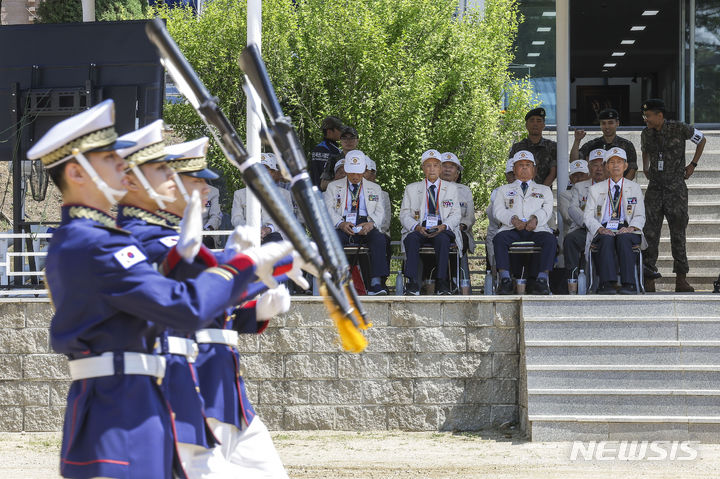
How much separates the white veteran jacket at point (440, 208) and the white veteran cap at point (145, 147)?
6.53 meters

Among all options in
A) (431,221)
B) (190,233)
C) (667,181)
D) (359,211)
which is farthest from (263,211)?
(190,233)

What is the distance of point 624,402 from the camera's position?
8.55 meters

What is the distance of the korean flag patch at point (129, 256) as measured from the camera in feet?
10.7

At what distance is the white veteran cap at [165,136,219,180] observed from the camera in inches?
170

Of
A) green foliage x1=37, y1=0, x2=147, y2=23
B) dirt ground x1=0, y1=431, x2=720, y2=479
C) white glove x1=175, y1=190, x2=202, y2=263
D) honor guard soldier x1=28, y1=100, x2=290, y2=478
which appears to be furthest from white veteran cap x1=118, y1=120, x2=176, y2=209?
green foliage x1=37, y1=0, x2=147, y2=23

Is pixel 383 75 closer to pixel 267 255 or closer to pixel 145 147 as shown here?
pixel 145 147

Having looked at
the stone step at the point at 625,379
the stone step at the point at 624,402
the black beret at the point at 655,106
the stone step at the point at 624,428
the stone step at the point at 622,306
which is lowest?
the stone step at the point at 624,428

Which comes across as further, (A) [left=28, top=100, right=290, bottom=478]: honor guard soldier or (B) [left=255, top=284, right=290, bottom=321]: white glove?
(B) [left=255, top=284, right=290, bottom=321]: white glove

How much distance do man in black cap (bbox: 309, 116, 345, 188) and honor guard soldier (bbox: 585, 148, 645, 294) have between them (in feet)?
9.55

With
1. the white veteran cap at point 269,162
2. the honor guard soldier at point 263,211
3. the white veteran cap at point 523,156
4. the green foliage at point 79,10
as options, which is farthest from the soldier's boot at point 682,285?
the green foliage at point 79,10

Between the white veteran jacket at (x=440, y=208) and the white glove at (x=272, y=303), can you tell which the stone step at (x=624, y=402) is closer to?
the white veteran jacket at (x=440, y=208)

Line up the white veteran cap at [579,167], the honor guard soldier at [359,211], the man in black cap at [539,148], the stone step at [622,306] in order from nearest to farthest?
the stone step at [622,306] < the honor guard soldier at [359,211] < the white veteran cap at [579,167] < the man in black cap at [539,148]

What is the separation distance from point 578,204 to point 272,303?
694 centimetres

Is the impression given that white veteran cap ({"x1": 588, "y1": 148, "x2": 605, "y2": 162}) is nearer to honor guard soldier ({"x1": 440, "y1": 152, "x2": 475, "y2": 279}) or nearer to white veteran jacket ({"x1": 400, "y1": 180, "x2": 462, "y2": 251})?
honor guard soldier ({"x1": 440, "y1": 152, "x2": 475, "y2": 279})
